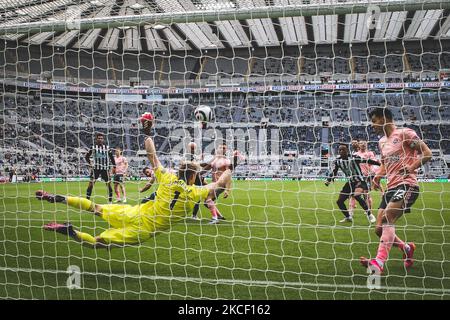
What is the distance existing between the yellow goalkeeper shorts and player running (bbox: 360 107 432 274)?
8.10 feet

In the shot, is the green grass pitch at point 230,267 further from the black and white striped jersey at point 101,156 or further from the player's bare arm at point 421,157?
the black and white striped jersey at point 101,156

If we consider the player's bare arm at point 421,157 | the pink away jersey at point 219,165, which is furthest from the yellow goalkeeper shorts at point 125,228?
the pink away jersey at point 219,165

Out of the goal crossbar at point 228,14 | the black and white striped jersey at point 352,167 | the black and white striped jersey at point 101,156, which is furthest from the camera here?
the black and white striped jersey at point 101,156

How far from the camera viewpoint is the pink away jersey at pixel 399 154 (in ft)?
15.1

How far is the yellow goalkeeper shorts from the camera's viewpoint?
459 cm

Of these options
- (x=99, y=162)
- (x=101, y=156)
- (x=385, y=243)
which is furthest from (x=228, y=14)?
(x=99, y=162)

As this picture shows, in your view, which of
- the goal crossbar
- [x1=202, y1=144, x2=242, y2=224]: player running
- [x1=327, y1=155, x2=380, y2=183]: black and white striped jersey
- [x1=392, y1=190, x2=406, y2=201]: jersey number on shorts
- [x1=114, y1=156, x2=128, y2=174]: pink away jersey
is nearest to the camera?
the goal crossbar

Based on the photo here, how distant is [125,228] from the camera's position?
462cm

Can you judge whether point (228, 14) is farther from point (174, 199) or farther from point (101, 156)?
point (101, 156)

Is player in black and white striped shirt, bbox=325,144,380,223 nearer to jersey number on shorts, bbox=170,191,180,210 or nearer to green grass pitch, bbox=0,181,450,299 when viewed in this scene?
green grass pitch, bbox=0,181,450,299

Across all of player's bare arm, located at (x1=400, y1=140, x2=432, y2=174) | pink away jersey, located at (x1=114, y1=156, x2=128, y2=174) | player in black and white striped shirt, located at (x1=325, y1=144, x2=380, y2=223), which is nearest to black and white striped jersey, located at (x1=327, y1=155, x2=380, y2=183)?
player in black and white striped shirt, located at (x1=325, y1=144, x2=380, y2=223)

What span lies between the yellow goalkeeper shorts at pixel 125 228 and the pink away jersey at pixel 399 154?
2831 millimetres

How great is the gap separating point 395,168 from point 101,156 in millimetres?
8082
